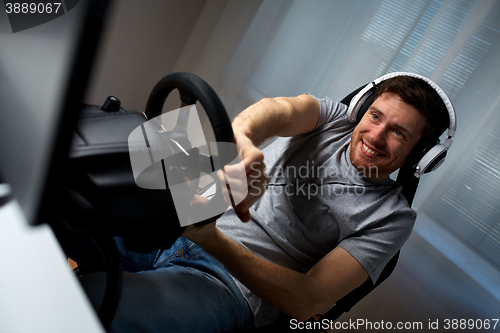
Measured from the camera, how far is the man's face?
3.47ft

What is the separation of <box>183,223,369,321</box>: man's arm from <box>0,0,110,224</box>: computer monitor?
0.54m

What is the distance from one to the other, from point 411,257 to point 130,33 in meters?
2.02

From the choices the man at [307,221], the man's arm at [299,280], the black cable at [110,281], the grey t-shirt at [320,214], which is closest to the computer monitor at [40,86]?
the black cable at [110,281]

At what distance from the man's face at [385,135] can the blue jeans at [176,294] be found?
1.86ft

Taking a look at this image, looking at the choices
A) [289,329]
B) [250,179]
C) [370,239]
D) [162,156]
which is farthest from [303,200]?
[162,156]

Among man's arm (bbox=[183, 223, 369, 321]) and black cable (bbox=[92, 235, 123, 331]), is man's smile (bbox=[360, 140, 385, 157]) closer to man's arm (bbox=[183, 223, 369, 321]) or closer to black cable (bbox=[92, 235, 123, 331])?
man's arm (bbox=[183, 223, 369, 321])

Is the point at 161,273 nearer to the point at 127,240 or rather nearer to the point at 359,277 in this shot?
the point at 127,240

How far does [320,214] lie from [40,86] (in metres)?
0.89

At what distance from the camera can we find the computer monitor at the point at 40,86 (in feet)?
1.01

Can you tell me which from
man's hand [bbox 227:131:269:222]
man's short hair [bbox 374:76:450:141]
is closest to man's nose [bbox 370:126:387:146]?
man's short hair [bbox 374:76:450:141]

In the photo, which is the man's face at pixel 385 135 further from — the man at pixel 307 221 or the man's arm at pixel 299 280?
the man's arm at pixel 299 280

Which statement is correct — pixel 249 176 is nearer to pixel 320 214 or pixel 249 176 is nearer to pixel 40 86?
pixel 40 86

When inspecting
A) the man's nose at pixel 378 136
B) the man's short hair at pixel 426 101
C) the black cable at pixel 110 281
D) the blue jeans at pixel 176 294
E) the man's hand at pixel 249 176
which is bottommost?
the blue jeans at pixel 176 294

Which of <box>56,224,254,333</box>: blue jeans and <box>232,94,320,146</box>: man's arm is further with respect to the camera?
<box>232,94,320,146</box>: man's arm
